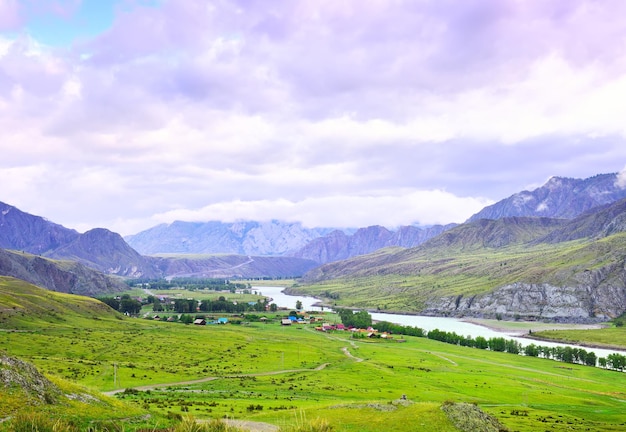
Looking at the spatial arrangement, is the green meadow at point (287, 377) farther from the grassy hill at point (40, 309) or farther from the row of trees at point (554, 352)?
the row of trees at point (554, 352)

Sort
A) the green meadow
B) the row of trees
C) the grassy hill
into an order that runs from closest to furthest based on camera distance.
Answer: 1. the green meadow
2. the grassy hill
3. the row of trees

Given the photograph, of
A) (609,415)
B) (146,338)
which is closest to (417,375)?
(609,415)

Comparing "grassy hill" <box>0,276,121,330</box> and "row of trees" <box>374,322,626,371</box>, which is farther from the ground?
"grassy hill" <box>0,276,121,330</box>

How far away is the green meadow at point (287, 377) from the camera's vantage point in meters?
47.4

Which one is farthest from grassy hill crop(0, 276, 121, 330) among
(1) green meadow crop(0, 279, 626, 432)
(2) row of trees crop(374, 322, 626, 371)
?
(2) row of trees crop(374, 322, 626, 371)

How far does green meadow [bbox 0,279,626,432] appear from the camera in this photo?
4738 cm

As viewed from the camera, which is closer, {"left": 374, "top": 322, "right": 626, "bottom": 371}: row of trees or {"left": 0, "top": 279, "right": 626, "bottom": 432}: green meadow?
{"left": 0, "top": 279, "right": 626, "bottom": 432}: green meadow

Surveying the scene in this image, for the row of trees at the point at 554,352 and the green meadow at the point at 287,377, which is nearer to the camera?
the green meadow at the point at 287,377

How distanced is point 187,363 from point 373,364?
48949mm

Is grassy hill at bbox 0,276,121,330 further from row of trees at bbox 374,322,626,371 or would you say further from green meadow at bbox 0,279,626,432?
row of trees at bbox 374,322,626,371

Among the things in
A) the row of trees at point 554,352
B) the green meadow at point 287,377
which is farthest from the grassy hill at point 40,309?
the row of trees at point 554,352

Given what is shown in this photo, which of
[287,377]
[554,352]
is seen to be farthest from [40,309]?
[554,352]

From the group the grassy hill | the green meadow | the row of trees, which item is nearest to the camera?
the green meadow

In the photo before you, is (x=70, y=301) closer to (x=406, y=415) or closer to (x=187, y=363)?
(x=187, y=363)
